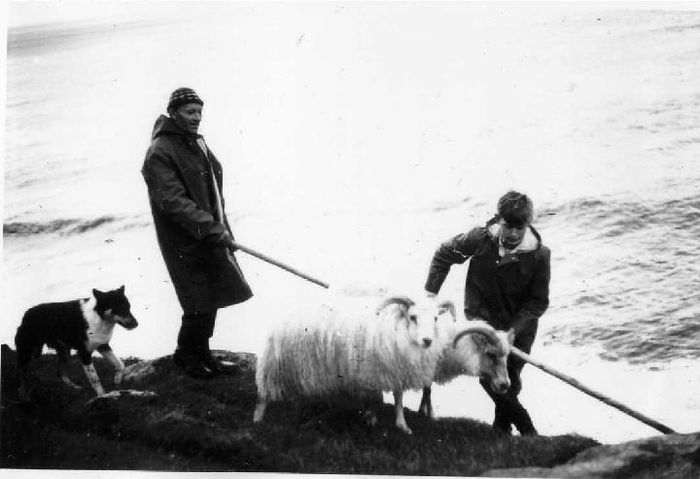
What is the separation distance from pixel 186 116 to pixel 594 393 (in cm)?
303

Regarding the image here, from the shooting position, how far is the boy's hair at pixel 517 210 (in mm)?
5344

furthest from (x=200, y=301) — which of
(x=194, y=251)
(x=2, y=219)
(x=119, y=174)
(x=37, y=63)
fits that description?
(x=37, y=63)

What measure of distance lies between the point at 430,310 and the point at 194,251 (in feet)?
4.91

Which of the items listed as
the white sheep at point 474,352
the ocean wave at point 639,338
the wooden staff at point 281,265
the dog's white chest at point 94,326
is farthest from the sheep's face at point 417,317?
the dog's white chest at point 94,326

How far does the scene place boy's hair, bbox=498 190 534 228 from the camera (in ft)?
17.5

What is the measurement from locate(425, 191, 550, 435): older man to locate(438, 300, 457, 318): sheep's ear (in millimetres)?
137

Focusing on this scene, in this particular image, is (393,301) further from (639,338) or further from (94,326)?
(94,326)

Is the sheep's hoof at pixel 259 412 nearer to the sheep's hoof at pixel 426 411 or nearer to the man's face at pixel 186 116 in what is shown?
the sheep's hoof at pixel 426 411

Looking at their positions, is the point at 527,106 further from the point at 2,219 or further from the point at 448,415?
the point at 2,219

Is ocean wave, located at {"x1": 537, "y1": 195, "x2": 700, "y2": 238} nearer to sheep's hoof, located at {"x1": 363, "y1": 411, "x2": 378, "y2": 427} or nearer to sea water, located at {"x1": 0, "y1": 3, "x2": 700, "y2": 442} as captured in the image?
sea water, located at {"x1": 0, "y1": 3, "x2": 700, "y2": 442}

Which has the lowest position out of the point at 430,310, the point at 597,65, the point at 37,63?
the point at 430,310

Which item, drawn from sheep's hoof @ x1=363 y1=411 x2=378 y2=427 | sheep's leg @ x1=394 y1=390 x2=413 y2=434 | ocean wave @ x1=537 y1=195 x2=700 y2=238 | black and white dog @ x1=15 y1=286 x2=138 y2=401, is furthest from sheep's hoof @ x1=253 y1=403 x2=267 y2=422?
ocean wave @ x1=537 y1=195 x2=700 y2=238

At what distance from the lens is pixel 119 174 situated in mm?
6219

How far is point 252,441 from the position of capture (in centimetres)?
544
